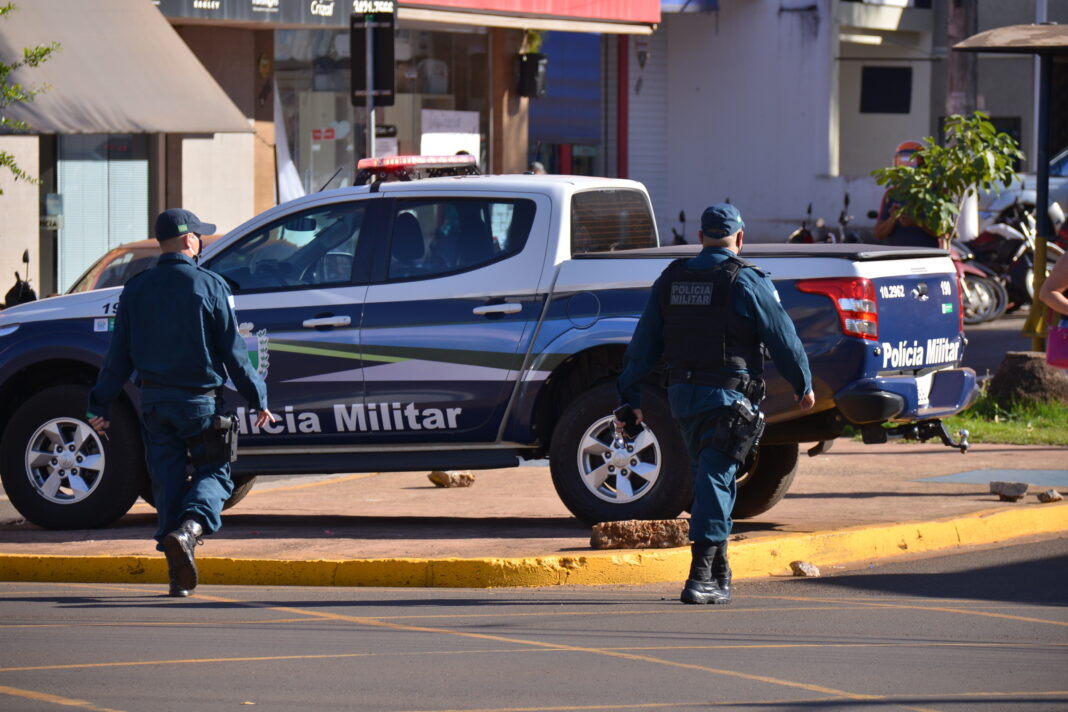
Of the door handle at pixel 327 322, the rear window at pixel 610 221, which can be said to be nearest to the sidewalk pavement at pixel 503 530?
the door handle at pixel 327 322

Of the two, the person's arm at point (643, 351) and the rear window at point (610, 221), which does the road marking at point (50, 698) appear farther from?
the rear window at point (610, 221)

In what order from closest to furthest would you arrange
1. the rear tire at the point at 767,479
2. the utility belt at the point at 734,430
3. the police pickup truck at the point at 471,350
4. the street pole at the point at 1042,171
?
the utility belt at the point at 734,430
the police pickup truck at the point at 471,350
the rear tire at the point at 767,479
the street pole at the point at 1042,171

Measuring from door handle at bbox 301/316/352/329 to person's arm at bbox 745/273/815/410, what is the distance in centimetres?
277

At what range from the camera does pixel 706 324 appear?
7746mm

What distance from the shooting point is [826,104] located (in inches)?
1235

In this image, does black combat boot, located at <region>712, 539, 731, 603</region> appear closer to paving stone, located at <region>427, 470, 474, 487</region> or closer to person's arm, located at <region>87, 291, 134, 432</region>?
person's arm, located at <region>87, 291, 134, 432</region>

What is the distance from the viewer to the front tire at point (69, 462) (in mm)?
9820

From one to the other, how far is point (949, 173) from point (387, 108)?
10190 mm

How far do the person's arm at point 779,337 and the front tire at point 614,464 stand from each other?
61.6 inches

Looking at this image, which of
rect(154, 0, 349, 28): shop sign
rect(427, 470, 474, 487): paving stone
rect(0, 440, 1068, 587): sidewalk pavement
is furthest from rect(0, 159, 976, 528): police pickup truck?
rect(154, 0, 349, 28): shop sign

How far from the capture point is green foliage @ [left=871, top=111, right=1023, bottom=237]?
15.3 metres

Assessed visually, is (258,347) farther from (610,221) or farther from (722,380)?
(722,380)

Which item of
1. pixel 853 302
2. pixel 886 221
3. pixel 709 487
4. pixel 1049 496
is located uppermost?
pixel 886 221

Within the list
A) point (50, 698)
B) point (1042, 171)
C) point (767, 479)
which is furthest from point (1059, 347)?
point (50, 698)
